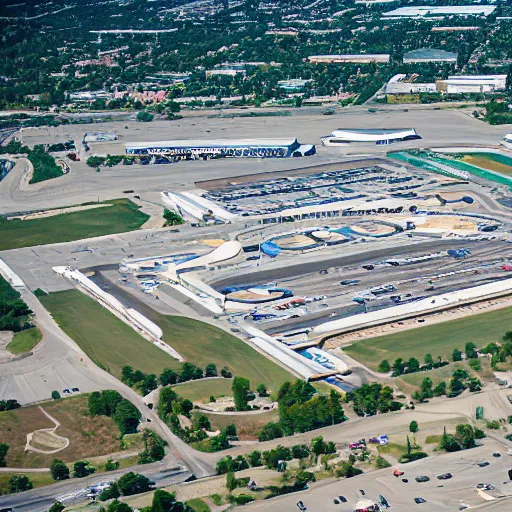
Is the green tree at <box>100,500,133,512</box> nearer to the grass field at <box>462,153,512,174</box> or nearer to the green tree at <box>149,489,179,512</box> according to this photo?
the green tree at <box>149,489,179,512</box>

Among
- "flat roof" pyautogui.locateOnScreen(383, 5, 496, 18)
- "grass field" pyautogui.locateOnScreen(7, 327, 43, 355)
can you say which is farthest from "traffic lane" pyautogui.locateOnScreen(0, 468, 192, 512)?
"flat roof" pyautogui.locateOnScreen(383, 5, 496, 18)

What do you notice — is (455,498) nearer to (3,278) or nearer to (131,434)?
(131,434)

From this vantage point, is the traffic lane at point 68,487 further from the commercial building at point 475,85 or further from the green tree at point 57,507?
the commercial building at point 475,85

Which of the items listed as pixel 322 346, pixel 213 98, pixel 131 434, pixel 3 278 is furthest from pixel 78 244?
pixel 213 98

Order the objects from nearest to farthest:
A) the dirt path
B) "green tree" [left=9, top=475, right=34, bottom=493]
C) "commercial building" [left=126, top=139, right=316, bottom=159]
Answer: "green tree" [left=9, top=475, right=34, bottom=493]
the dirt path
"commercial building" [left=126, top=139, right=316, bottom=159]

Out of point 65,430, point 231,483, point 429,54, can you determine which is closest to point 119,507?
point 231,483

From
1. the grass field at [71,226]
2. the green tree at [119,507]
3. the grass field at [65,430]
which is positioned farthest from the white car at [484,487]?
the grass field at [71,226]
